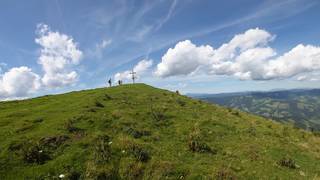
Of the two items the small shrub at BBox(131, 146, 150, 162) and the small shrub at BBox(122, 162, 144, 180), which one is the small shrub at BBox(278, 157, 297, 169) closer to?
the small shrub at BBox(131, 146, 150, 162)

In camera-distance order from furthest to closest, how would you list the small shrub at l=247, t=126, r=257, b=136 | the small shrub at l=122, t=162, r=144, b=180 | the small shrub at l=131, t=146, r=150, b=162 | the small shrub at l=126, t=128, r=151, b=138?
the small shrub at l=247, t=126, r=257, b=136
the small shrub at l=126, t=128, r=151, b=138
the small shrub at l=131, t=146, r=150, b=162
the small shrub at l=122, t=162, r=144, b=180

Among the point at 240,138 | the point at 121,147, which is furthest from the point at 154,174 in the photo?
the point at 240,138

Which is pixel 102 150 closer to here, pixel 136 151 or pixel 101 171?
pixel 136 151

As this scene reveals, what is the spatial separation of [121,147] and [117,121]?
7.34 metres

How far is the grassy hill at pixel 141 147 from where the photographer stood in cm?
1798

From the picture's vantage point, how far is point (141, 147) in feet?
68.9

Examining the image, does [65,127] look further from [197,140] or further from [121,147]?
[197,140]

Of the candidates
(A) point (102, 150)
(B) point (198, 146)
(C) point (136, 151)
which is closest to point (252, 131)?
(B) point (198, 146)

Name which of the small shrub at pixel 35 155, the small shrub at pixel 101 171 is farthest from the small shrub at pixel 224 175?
the small shrub at pixel 35 155

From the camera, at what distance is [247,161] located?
21719 mm

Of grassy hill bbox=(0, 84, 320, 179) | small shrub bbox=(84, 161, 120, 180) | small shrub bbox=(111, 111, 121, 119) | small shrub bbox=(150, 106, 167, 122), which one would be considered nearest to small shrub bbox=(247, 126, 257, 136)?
grassy hill bbox=(0, 84, 320, 179)

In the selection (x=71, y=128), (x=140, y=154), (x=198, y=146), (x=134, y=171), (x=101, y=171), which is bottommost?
(x=134, y=171)

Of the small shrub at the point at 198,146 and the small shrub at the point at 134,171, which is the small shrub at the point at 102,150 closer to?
the small shrub at the point at 134,171

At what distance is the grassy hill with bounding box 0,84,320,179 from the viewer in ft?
59.0
